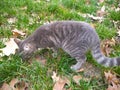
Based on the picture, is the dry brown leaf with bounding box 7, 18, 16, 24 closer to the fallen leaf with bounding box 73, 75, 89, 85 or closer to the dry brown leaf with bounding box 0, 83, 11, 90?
the dry brown leaf with bounding box 0, 83, 11, 90

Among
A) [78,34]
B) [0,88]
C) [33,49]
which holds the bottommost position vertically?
[0,88]

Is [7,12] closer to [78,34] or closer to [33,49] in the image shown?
[33,49]

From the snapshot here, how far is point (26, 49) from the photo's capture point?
472 centimetres

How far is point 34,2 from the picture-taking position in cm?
643

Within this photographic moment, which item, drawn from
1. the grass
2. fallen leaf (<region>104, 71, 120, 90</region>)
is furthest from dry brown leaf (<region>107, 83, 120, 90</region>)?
the grass

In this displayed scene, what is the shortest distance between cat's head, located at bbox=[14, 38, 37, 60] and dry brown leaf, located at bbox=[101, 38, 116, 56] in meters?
1.20

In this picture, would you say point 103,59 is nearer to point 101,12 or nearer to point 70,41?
point 70,41

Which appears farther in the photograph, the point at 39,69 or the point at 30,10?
the point at 30,10

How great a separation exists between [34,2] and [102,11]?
58.3 inches

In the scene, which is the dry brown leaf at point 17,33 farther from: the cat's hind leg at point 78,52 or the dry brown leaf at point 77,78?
the dry brown leaf at point 77,78

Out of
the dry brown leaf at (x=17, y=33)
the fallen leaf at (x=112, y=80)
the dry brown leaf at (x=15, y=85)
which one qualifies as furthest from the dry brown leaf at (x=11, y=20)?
the fallen leaf at (x=112, y=80)

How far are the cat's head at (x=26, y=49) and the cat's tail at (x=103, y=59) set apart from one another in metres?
0.96

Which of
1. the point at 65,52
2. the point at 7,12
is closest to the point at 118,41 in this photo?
the point at 65,52

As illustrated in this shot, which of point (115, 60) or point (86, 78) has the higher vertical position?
point (115, 60)
